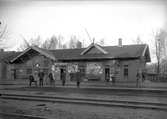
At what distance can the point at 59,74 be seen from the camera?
31.0 metres

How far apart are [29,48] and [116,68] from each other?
13360 mm

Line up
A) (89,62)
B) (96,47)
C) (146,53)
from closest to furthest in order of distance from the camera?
1. (89,62)
2. (96,47)
3. (146,53)

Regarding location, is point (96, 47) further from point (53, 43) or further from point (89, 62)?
point (53, 43)

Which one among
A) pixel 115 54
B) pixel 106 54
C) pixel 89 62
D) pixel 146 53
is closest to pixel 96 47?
pixel 106 54

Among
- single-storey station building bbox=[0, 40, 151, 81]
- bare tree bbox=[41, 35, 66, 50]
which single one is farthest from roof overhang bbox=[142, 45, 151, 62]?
bare tree bbox=[41, 35, 66, 50]

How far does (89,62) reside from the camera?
28984 mm

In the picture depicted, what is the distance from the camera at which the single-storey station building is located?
87.6ft

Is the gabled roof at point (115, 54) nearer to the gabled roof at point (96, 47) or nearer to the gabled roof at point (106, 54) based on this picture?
the gabled roof at point (106, 54)

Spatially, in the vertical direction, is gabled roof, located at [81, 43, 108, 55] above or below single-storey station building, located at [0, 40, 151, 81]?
above

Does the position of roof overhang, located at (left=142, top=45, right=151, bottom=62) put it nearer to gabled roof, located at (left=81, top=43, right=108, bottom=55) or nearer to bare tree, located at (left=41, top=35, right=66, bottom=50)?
gabled roof, located at (left=81, top=43, right=108, bottom=55)

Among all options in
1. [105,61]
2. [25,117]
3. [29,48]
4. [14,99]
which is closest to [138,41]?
[105,61]

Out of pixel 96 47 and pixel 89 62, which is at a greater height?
pixel 96 47

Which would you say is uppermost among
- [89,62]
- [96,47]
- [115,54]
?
[96,47]

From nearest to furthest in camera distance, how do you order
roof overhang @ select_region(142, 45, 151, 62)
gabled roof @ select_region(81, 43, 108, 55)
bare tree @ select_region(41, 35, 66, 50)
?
roof overhang @ select_region(142, 45, 151, 62) → gabled roof @ select_region(81, 43, 108, 55) → bare tree @ select_region(41, 35, 66, 50)
